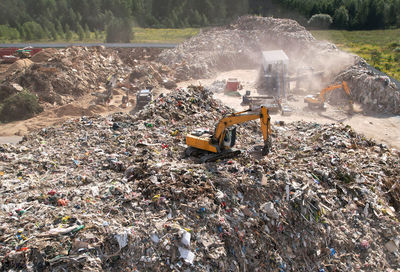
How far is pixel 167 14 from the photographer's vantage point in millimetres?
51594

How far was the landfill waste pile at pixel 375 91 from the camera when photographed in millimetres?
18609

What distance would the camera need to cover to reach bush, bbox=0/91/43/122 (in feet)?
60.9

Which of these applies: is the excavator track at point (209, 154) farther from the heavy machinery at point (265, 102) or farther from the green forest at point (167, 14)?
the green forest at point (167, 14)

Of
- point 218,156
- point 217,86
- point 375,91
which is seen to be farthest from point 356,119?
point 218,156

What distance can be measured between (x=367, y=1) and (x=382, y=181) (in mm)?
45707

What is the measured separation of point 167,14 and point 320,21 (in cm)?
2453

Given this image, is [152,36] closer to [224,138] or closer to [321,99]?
[321,99]

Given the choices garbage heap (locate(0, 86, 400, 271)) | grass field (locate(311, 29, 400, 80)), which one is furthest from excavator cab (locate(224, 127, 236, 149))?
grass field (locate(311, 29, 400, 80))

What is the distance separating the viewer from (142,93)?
1956 centimetres

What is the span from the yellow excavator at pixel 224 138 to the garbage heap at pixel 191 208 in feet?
1.52

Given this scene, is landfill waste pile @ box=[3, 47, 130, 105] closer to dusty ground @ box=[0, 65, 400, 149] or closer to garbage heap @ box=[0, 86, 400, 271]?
dusty ground @ box=[0, 65, 400, 149]

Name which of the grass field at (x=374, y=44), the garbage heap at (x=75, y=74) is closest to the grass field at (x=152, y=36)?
the garbage heap at (x=75, y=74)

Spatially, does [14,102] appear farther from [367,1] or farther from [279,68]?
[367,1]

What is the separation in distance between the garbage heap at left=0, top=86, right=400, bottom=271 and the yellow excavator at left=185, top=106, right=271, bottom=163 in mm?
465
